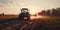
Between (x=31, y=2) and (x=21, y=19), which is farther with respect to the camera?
(x=21, y=19)

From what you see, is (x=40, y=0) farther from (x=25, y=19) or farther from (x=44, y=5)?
(x=25, y=19)

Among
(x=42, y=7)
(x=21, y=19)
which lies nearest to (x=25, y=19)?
(x=21, y=19)

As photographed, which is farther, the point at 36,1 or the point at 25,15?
the point at 25,15

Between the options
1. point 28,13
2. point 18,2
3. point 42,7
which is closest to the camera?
point 18,2

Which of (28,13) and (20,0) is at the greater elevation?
(20,0)

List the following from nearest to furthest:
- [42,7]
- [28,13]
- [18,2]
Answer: [18,2] → [42,7] → [28,13]

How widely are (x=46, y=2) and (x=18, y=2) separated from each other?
11.2 ft

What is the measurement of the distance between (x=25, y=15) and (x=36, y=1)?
11.5 feet

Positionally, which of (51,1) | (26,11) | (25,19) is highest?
(51,1)

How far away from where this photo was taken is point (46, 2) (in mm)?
15898

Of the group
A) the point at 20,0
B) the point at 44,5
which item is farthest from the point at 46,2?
the point at 20,0

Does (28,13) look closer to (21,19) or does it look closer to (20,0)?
(21,19)

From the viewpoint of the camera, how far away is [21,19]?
18938mm

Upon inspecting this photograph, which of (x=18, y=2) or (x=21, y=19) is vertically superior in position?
(x=18, y=2)
